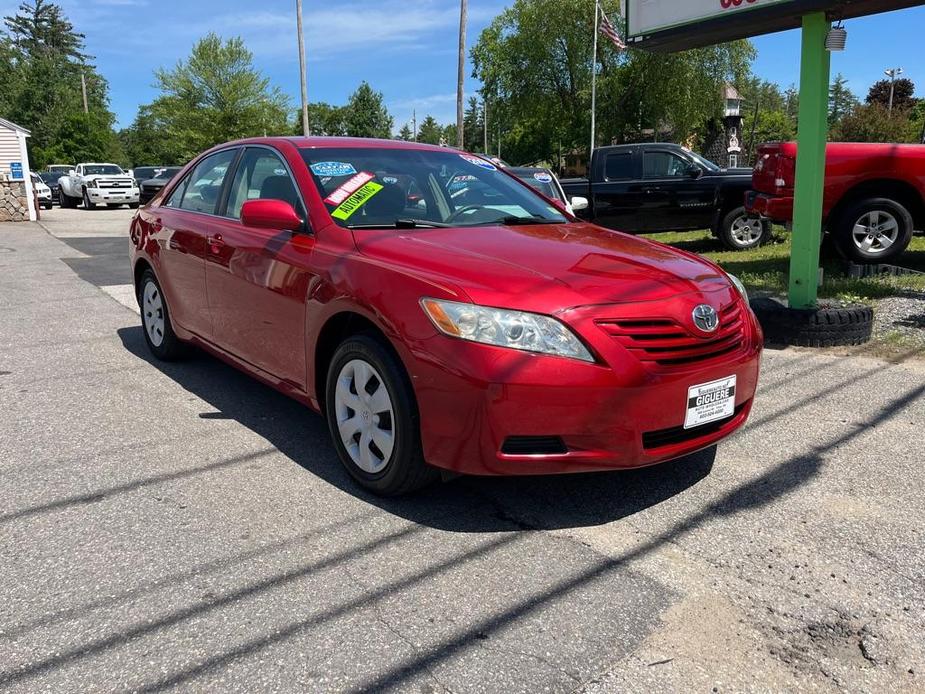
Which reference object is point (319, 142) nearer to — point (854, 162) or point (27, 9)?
point (854, 162)

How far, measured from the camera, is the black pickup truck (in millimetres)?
11688

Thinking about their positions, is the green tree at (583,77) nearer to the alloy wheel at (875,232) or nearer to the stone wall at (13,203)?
the stone wall at (13,203)

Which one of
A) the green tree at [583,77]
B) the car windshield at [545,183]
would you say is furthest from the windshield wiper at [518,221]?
the green tree at [583,77]

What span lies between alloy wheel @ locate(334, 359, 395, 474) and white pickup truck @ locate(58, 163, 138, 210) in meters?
28.9

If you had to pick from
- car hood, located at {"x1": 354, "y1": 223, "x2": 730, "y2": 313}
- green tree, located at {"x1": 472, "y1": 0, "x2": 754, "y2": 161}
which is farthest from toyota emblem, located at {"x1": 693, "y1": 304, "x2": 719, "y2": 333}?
green tree, located at {"x1": 472, "y1": 0, "x2": 754, "y2": 161}

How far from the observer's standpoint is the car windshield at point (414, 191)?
3857 millimetres

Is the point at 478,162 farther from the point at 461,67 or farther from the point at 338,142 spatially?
the point at 461,67

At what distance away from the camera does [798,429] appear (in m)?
4.27

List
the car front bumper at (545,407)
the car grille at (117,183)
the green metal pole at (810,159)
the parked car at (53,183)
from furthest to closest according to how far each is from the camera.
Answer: the parked car at (53,183)
the car grille at (117,183)
the green metal pole at (810,159)
the car front bumper at (545,407)

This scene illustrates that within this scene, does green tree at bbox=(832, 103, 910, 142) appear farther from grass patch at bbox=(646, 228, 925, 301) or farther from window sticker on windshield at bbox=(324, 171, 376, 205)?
window sticker on windshield at bbox=(324, 171, 376, 205)

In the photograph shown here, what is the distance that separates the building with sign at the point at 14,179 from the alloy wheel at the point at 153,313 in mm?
19387

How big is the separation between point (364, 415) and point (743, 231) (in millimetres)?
9892

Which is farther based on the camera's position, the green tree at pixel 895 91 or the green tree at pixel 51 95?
the green tree at pixel 895 91

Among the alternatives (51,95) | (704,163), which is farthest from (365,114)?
(704,163)
